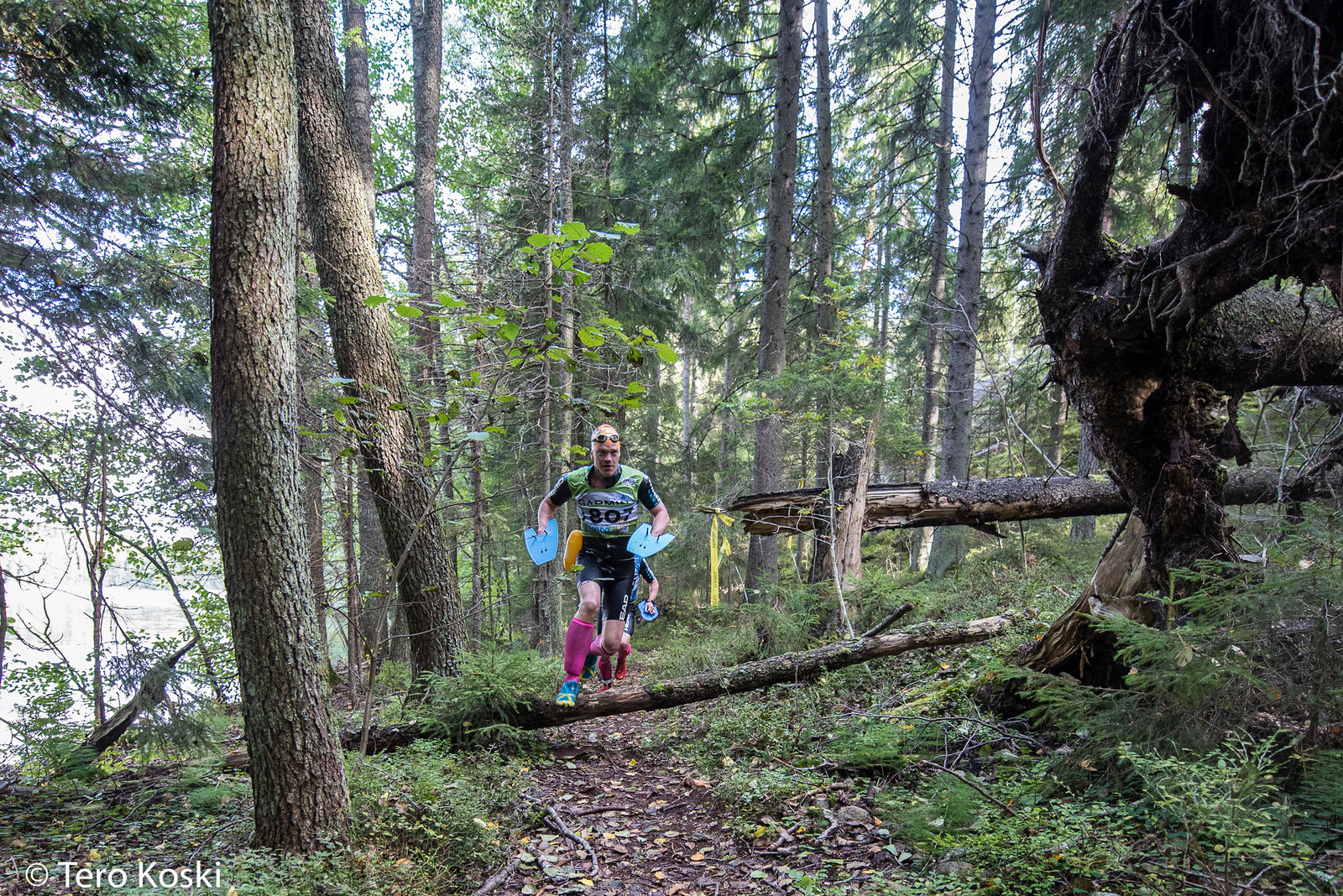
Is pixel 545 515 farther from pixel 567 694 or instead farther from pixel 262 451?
pixel 262 451

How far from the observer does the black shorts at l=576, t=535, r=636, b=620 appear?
554cm

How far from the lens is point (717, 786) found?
Result: 4.37 m

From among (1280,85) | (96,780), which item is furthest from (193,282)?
(1280,85)

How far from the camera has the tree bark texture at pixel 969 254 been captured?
9.84m

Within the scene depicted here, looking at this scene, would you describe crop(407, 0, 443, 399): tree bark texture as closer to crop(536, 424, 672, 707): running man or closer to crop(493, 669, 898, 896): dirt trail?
crop(536, 424, 672, 707): running man

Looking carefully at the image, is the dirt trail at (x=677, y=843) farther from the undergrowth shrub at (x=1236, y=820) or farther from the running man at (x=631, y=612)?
the undergrowth shrub at (x=1236, y=820)

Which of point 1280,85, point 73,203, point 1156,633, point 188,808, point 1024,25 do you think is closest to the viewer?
point 1280,85

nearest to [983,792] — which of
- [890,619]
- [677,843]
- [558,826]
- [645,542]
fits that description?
[677,843]

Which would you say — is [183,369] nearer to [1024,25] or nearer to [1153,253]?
[1153,253]

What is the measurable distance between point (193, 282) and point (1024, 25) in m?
12.1

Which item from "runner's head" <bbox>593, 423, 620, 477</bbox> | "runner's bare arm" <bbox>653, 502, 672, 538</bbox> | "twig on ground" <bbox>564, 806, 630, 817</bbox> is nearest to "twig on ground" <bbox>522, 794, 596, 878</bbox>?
"twig on ground" <bbox>564, 806, 630, 817</bbox>

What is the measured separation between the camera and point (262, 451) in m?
3.16

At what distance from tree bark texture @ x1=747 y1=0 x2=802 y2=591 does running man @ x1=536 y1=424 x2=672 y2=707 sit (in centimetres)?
454

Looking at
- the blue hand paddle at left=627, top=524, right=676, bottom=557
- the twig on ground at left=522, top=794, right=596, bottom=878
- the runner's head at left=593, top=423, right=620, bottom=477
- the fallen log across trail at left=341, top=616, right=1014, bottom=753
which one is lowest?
the twig on ground at left=522, top=794, right=596, bottom=878
